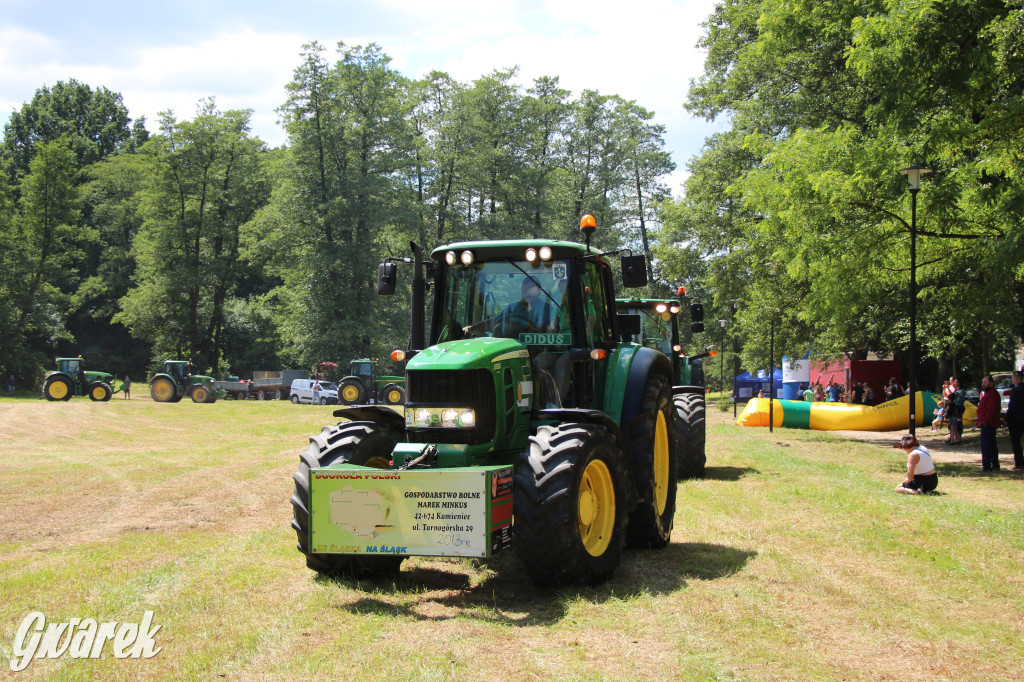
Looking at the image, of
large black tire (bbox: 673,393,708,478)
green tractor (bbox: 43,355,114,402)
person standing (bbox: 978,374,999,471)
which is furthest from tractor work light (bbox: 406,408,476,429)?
green tractor (bbox: 43,355,114,402)

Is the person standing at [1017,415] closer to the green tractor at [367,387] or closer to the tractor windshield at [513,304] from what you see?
the tractor windshield at [513,304]

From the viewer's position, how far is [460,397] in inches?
252

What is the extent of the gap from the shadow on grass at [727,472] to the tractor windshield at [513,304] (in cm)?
703

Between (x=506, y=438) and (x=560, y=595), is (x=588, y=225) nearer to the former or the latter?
(x=506, y=438)

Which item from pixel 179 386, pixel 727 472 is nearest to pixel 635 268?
pixel 727 472

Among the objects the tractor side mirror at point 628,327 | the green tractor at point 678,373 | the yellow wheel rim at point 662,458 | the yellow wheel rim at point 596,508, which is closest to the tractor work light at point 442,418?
the yellow wheel rim at point 596,508

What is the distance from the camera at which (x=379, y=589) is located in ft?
20.8

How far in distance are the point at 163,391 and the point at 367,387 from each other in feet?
30.6

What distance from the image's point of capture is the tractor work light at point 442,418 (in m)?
6.38

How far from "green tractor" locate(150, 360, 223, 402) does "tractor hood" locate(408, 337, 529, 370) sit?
35938mm

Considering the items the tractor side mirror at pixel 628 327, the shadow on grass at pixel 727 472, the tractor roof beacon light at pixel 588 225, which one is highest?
the tractor roof beacon light at pixel 588 225

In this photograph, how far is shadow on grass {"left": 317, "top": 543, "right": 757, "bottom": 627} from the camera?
225 inches

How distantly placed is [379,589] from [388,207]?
40.2 metres

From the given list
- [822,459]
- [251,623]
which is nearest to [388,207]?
[822,459]
